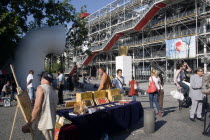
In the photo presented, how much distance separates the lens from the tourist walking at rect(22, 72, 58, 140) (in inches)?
127

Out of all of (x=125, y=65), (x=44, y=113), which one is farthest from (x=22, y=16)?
(x=44, y=113)

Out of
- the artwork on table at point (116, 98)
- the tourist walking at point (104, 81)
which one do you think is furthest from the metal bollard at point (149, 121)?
the tourist walking at point (104, 81)

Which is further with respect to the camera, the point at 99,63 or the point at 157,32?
the point at 99,63

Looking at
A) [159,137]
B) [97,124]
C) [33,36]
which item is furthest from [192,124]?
[33,36]

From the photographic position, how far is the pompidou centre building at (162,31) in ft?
77.8

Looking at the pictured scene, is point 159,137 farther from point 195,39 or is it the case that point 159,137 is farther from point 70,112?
point 195,39

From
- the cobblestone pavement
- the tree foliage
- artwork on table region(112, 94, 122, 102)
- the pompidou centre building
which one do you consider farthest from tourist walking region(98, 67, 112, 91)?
the pompidou centre building

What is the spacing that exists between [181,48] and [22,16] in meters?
17.5

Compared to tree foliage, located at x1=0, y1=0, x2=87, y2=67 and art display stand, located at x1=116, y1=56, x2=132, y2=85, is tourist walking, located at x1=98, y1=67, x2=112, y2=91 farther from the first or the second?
art display stand, located at x1=116, y1=56, x2=132, y2=85

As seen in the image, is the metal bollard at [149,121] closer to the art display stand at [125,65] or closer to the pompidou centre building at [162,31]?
the art display stand at [125,65]

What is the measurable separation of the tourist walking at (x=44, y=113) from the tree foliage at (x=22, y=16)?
12.9 meters

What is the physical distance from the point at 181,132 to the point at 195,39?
19.4 metres

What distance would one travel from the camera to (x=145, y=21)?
94.2 feet

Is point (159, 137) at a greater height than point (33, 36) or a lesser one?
lesser
